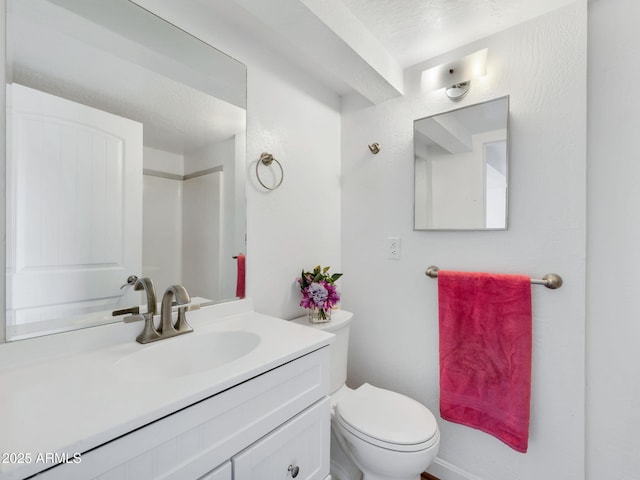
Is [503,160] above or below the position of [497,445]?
above

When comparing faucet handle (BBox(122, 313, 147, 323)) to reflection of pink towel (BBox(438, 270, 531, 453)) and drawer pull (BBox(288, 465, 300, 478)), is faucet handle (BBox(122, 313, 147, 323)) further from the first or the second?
reflection of pink towel (BBox(438, 270, 531, 453))

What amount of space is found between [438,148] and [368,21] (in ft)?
2.15

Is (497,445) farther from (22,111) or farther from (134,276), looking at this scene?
(22,111)

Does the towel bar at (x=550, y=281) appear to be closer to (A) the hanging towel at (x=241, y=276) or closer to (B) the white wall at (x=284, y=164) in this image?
(B) the white wall at (x=284, y=164)

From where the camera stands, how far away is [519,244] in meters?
1.27

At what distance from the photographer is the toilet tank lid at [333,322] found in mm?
1416

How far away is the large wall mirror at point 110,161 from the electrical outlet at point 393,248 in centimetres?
86

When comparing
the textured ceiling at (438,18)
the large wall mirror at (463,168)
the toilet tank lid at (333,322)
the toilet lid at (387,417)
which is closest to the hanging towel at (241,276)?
the toilet tank lid at (333,322)

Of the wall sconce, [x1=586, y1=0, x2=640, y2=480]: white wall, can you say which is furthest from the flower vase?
the wall sconce

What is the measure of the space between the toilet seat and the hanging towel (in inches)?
26.2

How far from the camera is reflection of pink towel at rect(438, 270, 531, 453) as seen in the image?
1.20 m

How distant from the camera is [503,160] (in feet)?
4.25

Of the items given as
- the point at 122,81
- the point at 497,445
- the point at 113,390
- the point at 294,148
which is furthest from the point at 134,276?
the point at 497,445

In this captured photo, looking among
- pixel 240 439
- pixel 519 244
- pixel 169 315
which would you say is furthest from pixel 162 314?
pixel 519 244
